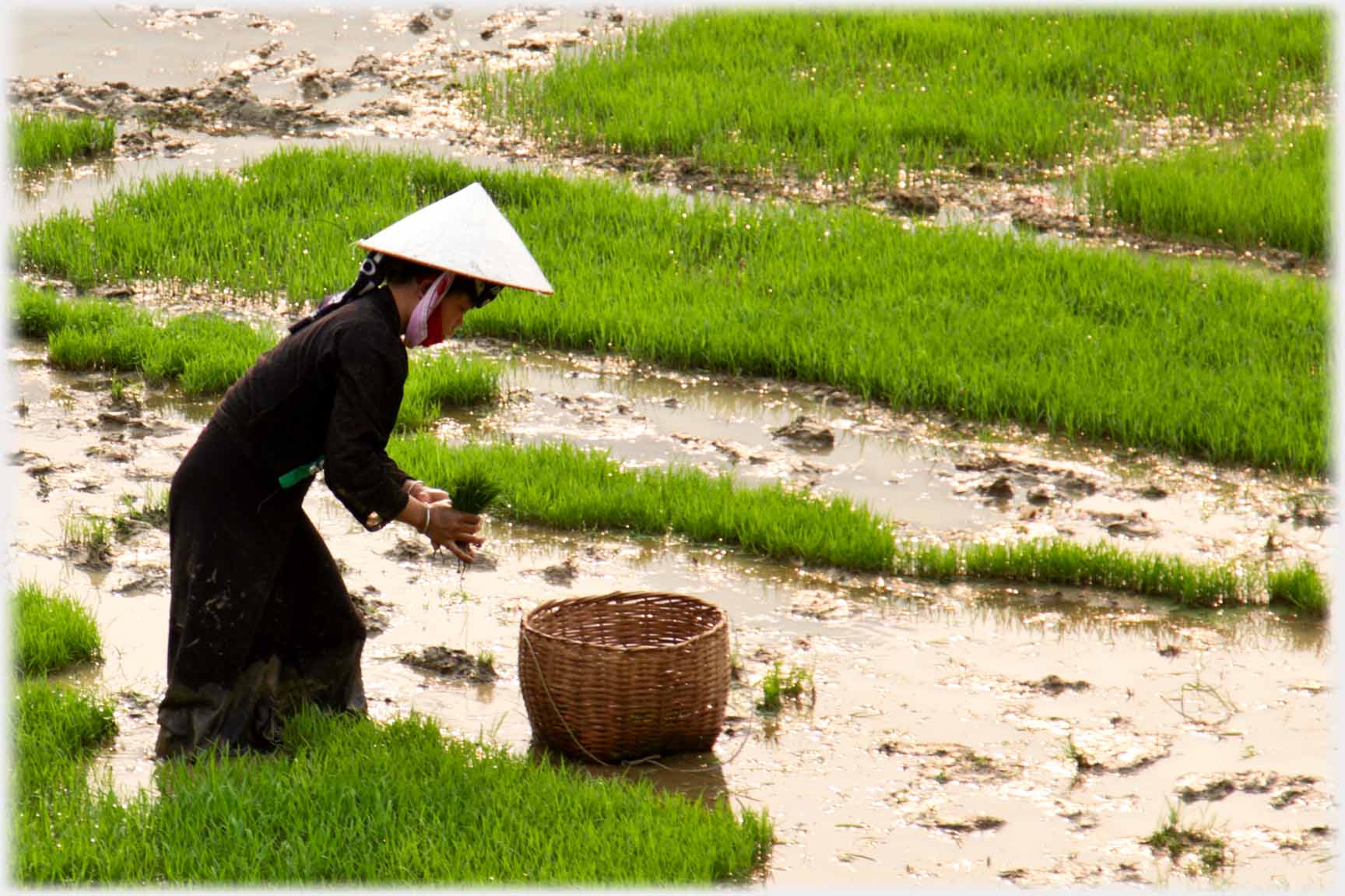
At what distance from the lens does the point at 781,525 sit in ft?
18.4

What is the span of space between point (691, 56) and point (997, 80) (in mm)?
1918

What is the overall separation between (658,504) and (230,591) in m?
2.00

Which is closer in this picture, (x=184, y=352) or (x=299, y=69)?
(x=184, y=352)

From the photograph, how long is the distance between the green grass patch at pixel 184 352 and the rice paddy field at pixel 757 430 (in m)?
0.02

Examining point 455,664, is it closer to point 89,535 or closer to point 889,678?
point 889,678

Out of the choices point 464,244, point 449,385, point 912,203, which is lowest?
point 449,385

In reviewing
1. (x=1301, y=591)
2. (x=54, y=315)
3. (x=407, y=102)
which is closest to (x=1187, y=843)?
(x=1301, y=591)

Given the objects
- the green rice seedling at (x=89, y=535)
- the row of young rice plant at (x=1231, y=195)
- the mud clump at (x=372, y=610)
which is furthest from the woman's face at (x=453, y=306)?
the row of young rice plant at (x=1231, y=195)

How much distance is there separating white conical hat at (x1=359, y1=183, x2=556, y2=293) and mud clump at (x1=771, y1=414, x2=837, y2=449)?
2631mm

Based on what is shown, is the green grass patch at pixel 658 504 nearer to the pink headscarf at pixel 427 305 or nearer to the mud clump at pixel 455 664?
the mud clump at pixel 455 664

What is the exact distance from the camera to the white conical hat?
3.93 metres

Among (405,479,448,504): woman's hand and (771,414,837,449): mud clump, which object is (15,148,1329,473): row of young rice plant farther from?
(405,479,448,504): woman's hand

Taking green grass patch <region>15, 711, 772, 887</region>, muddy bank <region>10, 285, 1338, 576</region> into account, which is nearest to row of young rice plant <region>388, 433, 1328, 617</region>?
muddy bank <region>10, 285, 1338, 576</region>

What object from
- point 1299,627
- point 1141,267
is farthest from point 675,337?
point 1299,627
